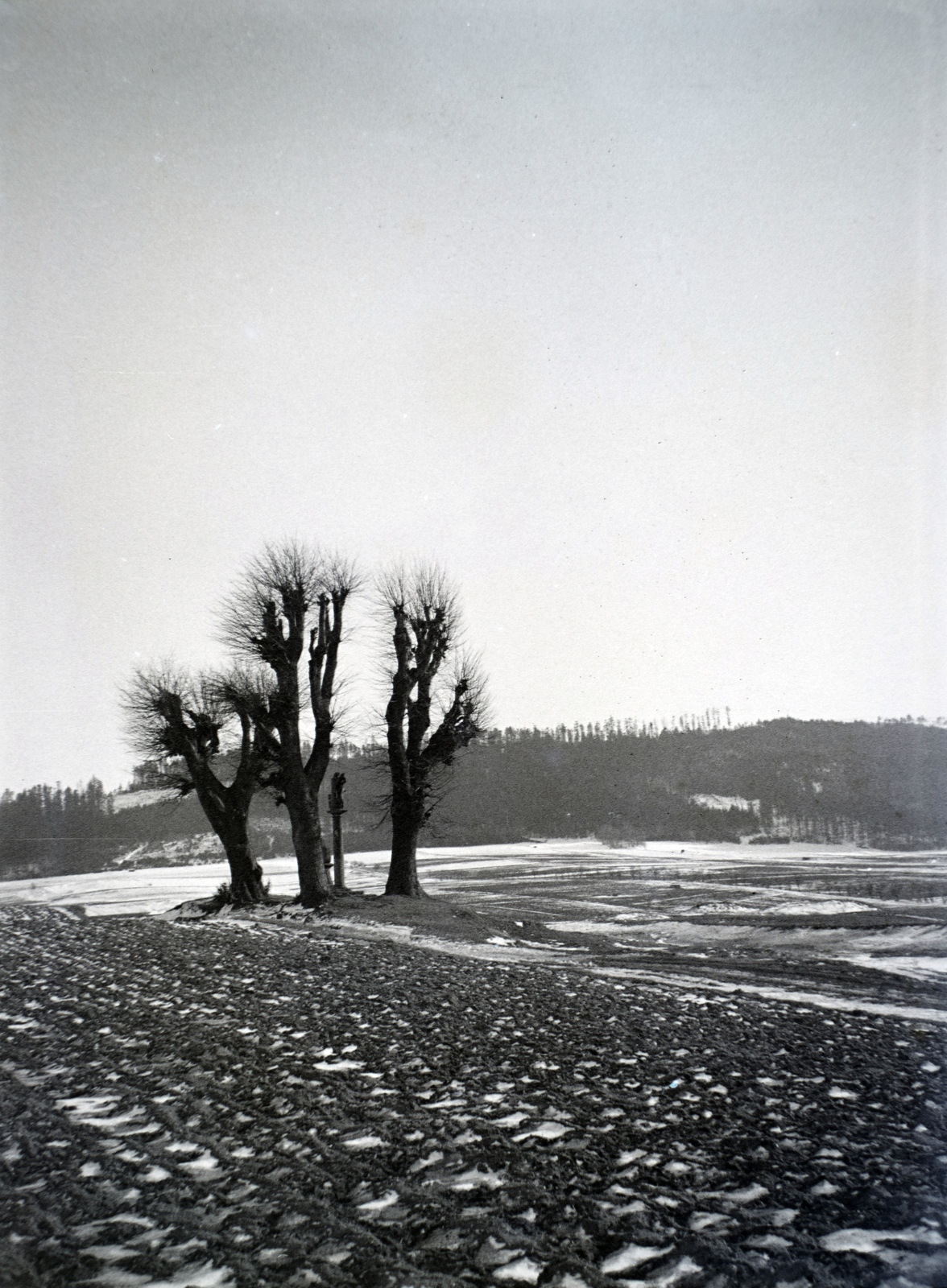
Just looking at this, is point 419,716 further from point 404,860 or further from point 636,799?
point 636,799

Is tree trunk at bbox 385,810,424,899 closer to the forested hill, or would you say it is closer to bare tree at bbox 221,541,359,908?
bare tree at bbox 221,541,359,908

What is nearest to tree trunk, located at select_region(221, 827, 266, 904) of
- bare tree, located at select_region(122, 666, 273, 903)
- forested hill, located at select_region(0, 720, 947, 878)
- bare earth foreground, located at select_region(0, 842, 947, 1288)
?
bare tree, located at select_region(122, 666, 273, 903)

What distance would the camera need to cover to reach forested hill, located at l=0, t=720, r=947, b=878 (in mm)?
35688

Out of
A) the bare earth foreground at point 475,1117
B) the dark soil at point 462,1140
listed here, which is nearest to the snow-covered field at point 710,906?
the bare earth foreground at point 475,1117

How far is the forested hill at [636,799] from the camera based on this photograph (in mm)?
35688

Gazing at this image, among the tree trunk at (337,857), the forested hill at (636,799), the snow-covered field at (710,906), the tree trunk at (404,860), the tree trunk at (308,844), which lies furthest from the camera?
the forested hill at (636,799)

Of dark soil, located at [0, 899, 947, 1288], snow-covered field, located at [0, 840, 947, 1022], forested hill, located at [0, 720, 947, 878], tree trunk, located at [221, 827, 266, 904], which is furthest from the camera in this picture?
forested hill, located at [0, 720, 947, 878]

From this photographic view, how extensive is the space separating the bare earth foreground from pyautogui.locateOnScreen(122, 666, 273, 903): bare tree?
7.55 metres

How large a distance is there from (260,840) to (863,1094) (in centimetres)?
4850

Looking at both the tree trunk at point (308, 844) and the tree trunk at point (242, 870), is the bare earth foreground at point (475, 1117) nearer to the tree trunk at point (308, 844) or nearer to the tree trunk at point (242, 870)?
the tree trunk at point (308, 844)

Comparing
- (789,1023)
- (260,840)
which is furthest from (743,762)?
(789,1023)

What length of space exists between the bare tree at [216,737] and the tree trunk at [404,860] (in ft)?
10.4

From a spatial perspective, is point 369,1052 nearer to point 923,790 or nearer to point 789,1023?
point 789,1023

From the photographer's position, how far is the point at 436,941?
42.1 ft
